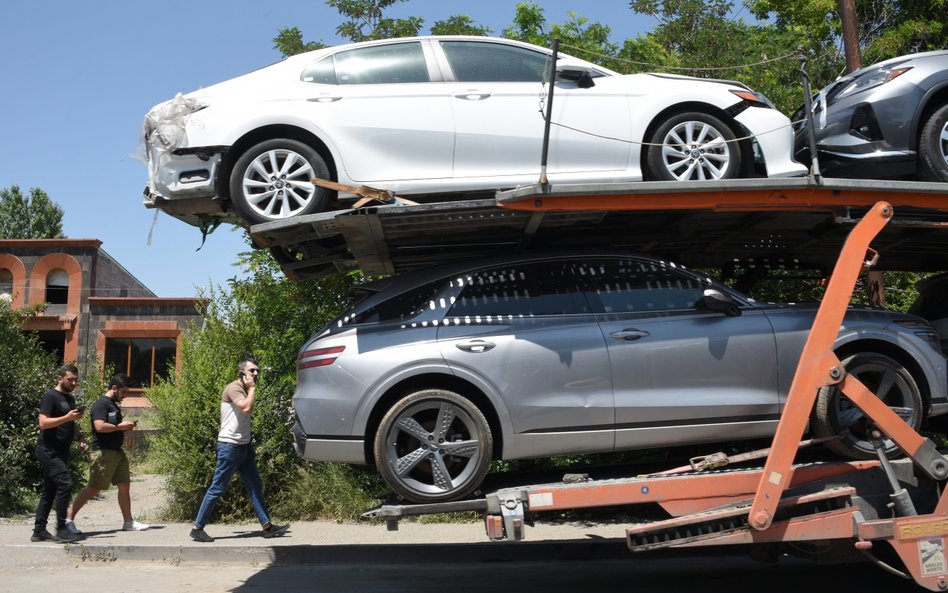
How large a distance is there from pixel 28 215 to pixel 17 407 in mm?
49726

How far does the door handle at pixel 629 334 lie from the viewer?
513cm

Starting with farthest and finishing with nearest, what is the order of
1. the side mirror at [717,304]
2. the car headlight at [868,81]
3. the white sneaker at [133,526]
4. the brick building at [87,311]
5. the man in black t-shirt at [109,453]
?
the brick building at [87,311] → the white sneaker at [133,526] → the man in black t-shirt at [109,453] → the car headlight at [868,81] → the side mirror at [717,304]

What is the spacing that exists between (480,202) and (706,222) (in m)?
1.73

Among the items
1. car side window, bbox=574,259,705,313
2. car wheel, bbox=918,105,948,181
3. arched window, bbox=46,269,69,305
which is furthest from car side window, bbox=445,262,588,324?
arched window, bbox=46,269,69,305

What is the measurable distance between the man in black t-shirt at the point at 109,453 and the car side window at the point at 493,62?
5.11 metres

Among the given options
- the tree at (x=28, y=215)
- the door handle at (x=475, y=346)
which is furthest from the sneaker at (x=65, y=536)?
the tree at (x=28, y=215)

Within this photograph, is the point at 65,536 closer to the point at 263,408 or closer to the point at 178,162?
the point at 263,408

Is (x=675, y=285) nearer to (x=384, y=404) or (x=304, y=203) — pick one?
(x=384, y=404)

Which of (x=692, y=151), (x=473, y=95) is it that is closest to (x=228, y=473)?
(x=473, y=95)

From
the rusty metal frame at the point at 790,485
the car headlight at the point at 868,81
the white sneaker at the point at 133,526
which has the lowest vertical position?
the white sneaker at the point at 133,526

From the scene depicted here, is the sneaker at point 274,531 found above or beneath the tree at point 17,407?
beneath

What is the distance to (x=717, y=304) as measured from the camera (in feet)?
17.2

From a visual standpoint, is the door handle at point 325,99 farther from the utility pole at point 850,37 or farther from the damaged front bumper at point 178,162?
the utility pole at point 850,37

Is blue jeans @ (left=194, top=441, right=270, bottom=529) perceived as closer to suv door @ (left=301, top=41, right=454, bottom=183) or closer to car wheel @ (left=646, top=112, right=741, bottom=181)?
suv door @ (left=301, top=41, right=454, bottom=183)
